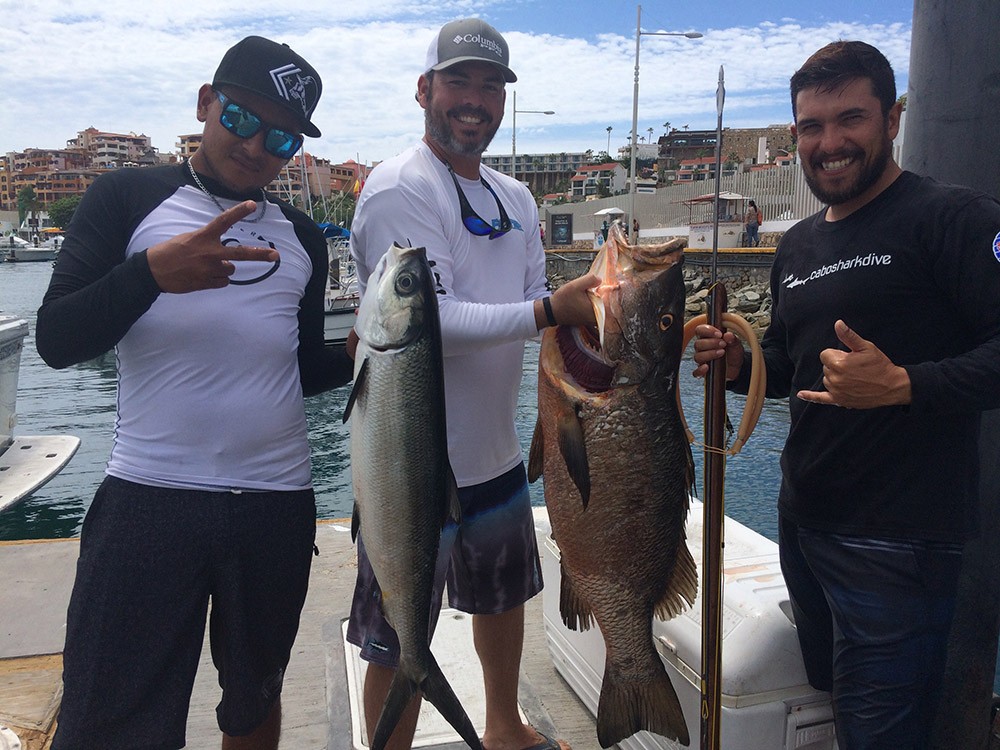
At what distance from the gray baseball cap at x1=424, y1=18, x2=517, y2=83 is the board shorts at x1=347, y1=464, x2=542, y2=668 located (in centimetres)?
156

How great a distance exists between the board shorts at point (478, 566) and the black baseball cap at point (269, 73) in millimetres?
1541

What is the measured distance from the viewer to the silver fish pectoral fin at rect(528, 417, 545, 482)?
2.35 meters

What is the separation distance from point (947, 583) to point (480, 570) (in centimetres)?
159

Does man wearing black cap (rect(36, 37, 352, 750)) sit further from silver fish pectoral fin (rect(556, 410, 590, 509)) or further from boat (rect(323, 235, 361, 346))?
boat (rect(323, 235, 361, 346))

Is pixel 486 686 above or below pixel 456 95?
below

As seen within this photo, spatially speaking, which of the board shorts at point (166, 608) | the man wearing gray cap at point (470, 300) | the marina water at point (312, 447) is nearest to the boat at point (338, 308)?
the marina water at point (312, 447)

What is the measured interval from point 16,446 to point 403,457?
9.42m

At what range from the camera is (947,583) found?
2.24 meters

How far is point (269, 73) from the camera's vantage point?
99.0 inches

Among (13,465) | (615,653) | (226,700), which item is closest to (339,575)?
(226,700)

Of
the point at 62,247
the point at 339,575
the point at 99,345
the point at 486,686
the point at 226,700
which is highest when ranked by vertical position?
the point at 62,247

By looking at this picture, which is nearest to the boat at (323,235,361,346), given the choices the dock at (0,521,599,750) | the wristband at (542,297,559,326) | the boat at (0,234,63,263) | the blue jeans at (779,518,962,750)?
the dock at (0,521,599,750)

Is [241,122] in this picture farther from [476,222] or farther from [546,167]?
[546,167]

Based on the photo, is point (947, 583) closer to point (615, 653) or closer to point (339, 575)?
point (615, 653)
